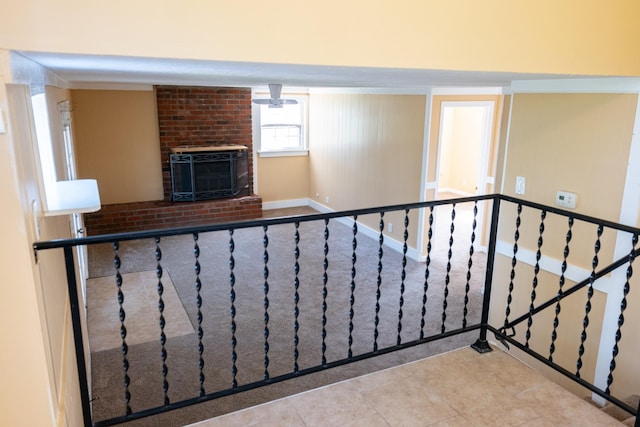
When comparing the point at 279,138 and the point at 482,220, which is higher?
the point at 279,138

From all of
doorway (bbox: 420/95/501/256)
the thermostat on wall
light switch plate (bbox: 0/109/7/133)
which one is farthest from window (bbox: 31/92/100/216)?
the thermostat on wall

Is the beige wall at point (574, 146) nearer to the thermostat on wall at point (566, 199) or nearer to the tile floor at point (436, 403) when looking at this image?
the thermostat on wall at point (566, 199)

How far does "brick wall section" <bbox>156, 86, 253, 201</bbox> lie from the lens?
7488mm

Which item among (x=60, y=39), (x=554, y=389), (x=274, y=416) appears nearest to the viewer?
(x=60, y=39)

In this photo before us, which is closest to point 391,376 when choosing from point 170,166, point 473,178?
point 170,166

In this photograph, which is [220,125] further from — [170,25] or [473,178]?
[170,25]

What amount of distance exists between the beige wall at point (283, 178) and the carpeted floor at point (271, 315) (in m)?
1.60

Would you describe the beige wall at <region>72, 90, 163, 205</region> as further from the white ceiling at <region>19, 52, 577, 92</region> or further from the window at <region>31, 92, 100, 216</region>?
the window at <region>31, 92, 100, 216</region>

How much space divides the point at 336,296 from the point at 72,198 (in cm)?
359

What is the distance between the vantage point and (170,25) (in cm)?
135

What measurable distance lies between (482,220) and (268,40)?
585 cm

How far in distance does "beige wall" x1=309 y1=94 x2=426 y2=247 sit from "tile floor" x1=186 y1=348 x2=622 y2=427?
3.98m

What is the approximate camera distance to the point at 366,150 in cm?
729

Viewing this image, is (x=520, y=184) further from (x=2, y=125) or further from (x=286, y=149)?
(x=286, y=149)
